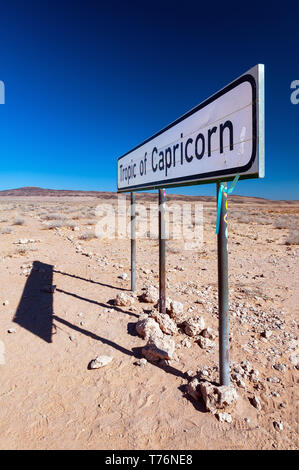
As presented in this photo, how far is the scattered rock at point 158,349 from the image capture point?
2.55 m

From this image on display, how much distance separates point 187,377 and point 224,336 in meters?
0.61

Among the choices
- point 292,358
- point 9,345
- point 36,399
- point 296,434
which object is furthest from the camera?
point 9,345

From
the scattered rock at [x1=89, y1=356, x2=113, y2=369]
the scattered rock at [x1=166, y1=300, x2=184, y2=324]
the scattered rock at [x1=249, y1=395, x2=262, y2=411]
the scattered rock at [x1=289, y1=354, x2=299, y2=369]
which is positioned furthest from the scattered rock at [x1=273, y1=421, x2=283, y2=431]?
→ the scattered rock at [x1=166, y1=300, x2=184, y2=324]

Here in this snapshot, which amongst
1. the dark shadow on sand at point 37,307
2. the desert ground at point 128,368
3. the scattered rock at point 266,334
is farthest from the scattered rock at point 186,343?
the dark shadow on sand at point 37,307

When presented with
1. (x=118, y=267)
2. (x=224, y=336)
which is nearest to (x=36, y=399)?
(x=224, y=336)

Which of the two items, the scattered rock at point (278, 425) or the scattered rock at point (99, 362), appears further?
the scattered rock at point (99, 362)

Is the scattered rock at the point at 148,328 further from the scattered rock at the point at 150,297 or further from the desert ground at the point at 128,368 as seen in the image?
the scattered rock at the point at 150,297

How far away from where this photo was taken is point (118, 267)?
6.01 m

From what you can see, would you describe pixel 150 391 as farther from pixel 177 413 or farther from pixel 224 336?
pixel 224 336

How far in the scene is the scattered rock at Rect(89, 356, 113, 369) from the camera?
98.3 inches

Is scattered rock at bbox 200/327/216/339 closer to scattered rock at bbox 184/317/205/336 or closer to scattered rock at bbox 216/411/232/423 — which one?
scattered rock at bbox 184/317/205/336

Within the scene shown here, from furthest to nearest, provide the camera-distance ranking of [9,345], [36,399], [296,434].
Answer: [9,345] → [36,399] → [296,434]

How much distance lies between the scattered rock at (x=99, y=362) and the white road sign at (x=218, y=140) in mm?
1764
